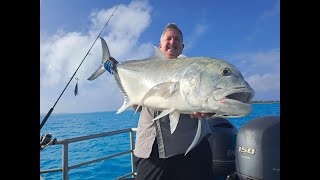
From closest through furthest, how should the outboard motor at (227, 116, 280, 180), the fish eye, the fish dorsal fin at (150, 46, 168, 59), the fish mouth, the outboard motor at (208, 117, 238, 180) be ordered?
the fish mouth → the fish eye → the fish dorsal fin at (150, 46, 168, 59) → the outboard motor at (227, 116, 280, 180) → the outboard motor at (208, 117, 238, 180)

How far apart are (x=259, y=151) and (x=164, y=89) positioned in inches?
76.9

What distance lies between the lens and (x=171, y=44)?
2385 mm

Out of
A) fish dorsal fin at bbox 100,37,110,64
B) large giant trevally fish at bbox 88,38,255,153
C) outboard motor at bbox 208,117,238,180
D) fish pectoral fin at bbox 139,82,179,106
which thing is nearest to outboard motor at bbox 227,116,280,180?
outboard motor at bbox 208,117,238,180

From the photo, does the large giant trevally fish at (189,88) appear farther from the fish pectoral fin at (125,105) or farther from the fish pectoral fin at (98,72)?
the fish pectoral fin at (98,72)

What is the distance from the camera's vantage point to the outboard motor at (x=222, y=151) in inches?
152

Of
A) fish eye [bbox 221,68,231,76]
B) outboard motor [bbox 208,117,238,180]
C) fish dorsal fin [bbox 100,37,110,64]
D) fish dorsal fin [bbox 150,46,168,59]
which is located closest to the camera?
fish eye [bbox 221,68,231,76]

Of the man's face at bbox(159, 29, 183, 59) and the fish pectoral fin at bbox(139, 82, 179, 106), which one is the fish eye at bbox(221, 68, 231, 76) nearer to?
the fish pectoral fin at bbox(139, 82, 179, 106)

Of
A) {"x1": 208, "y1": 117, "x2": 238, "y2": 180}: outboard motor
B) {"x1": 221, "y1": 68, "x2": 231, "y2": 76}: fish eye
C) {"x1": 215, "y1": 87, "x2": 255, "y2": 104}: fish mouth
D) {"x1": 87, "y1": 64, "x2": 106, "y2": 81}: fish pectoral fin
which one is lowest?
{"x1": 208, "y1": 117, "x2": 238, "y2": 180}: outboard motor

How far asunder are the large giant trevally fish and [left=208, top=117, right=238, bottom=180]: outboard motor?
6.60ft

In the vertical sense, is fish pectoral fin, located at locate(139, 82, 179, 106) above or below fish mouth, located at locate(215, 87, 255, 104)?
above

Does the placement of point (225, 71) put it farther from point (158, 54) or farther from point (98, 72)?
point (98, 72)

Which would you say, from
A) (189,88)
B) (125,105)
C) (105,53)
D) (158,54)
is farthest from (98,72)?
(189,88)

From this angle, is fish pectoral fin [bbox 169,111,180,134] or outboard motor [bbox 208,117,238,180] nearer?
fish pectoral fin [bbox 169,111,180,134]

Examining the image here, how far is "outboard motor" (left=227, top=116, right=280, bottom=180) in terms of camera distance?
319 cm
